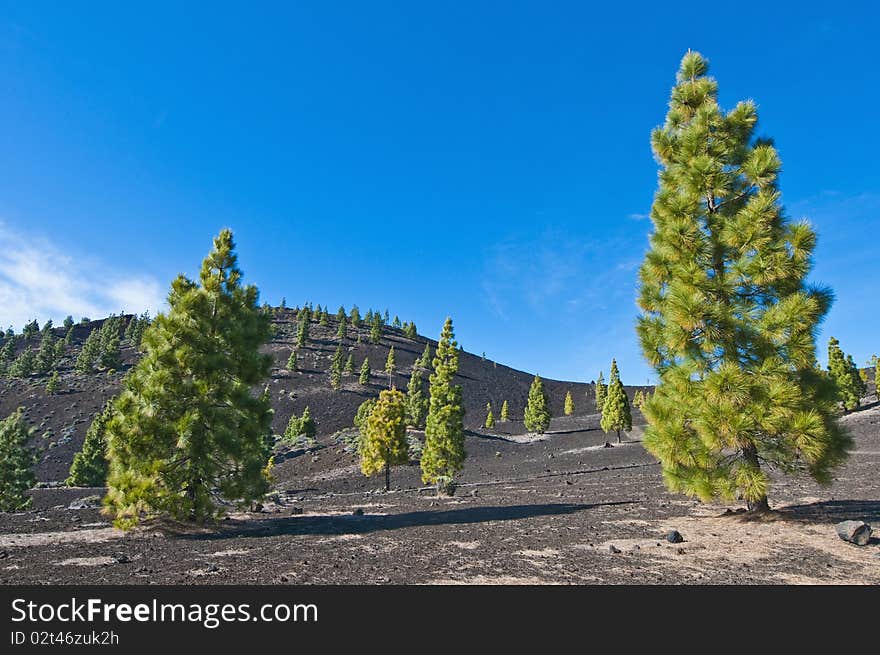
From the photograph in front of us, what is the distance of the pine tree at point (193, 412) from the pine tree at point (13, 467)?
23.5 m

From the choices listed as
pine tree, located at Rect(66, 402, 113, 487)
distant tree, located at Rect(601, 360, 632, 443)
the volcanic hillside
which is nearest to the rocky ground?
pine tree, located at Rect(66, 402, 113, 487)

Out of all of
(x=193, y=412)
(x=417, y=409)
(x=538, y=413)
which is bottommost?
(x=193, y=412)

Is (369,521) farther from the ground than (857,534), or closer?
closer

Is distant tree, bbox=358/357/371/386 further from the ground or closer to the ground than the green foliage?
further from the ground

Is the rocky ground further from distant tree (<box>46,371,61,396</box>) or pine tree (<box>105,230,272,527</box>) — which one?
distant tree (<box>46,371,61,396</box>)

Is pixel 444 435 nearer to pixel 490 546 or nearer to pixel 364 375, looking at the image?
pixel 490 546

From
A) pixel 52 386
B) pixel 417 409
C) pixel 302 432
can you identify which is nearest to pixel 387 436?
pixel 417 409

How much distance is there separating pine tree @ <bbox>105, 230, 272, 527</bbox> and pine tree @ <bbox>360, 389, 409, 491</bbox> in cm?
2211

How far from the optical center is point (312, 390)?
10819 cm

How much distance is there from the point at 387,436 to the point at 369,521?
21.6 meters

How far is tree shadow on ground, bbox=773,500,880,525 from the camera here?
10.0 m

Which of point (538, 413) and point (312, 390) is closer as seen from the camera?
point (538, 413)

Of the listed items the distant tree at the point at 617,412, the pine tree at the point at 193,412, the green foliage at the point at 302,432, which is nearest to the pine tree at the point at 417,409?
the green foliage at the point at 302,432

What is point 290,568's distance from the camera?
23.6ft
